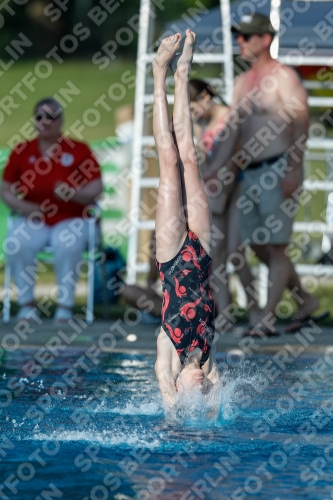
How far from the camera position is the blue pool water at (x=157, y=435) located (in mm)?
3352

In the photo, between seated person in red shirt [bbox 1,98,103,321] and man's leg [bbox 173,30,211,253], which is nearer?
man's leg [bbox 173,30,211,253]

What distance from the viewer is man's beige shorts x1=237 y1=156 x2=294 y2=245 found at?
6922mm

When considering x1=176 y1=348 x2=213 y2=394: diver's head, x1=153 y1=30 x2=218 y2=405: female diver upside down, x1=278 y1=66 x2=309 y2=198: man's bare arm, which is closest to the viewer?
x1=176 y1=348 x2=213 y2=394: diver's head

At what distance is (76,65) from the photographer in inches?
1217

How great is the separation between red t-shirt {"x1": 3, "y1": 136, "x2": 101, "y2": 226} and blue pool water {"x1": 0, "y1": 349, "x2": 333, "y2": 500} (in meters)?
2.13

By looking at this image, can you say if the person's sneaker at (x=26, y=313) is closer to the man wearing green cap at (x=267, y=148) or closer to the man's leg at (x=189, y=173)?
the man wearing green cap at (x=267, y=148)

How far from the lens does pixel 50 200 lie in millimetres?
7824

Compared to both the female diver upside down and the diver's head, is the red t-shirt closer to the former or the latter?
the female diver upside down

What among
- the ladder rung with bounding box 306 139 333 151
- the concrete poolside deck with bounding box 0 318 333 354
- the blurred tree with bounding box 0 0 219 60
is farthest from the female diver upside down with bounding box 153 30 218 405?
the blurred tree with bounding box 0 0 219 60

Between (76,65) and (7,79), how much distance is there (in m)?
3.25

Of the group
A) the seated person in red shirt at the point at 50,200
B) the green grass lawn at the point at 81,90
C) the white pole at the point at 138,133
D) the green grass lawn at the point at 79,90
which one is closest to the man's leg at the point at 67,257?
the seated person in red shirt at the point at 50,200

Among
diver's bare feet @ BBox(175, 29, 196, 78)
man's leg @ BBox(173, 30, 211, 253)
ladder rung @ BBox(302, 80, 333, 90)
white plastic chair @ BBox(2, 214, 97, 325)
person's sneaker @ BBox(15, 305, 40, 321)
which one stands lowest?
person's sneaker @ BBox(15, 305, 40, 321)

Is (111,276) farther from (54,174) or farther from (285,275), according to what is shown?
(285,275)

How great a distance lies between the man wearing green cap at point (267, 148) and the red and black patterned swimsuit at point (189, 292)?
88.1 inches
